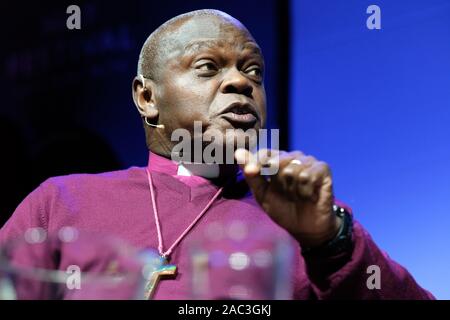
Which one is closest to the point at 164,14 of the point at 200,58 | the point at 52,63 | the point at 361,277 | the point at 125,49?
the point at 125,49

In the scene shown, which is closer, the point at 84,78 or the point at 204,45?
the point at 204,45

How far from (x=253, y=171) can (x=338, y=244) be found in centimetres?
22

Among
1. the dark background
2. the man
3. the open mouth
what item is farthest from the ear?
the dark background

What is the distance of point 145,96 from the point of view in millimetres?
1735

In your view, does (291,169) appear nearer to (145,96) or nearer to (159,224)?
(159,224)

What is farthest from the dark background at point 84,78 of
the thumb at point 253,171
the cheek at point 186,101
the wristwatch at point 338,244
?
the thumb at point 253,171

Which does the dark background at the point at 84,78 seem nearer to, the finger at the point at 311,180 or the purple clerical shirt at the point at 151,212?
the purple clerical shirt at the point at 151,212

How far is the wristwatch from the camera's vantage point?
1118mm

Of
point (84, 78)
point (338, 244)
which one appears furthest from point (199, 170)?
point (84, 78)

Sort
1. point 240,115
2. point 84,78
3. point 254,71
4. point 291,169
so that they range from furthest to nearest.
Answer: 1. point 84,78
2. point 254,71
3. point 240,115
4. point 291,169

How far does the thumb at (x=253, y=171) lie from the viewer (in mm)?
988

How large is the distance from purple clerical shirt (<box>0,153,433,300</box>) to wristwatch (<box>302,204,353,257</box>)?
6.3 inches
